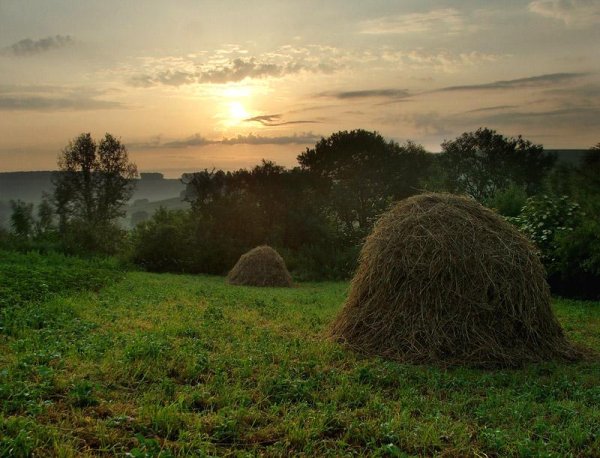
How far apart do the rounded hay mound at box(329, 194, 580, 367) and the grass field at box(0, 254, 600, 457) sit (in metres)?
0.53

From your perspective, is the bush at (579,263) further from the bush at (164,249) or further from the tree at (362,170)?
the tree at (362,170)

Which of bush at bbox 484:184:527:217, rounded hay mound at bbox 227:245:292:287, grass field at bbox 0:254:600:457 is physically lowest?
rounded hay mound at bbox 227:245:292:287

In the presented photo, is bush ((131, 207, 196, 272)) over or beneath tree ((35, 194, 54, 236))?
beneath

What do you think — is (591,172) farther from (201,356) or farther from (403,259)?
(201,356)

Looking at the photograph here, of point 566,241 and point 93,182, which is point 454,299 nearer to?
point 566,241

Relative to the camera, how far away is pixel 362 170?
4481 centimetres

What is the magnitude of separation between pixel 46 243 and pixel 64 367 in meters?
23.0

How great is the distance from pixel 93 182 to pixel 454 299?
50800 mm

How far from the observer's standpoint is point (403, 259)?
9.29 meters

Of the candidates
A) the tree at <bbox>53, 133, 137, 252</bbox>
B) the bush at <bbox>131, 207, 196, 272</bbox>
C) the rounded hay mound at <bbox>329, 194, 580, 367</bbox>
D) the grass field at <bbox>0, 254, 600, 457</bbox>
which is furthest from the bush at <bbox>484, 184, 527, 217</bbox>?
the tree at <bbox>53, 133, 137, 252</bbox>

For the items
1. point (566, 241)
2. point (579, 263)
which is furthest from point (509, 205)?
point (579, 263)

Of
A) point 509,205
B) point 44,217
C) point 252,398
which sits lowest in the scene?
point 252,398

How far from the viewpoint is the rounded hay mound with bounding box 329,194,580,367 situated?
29.1ft

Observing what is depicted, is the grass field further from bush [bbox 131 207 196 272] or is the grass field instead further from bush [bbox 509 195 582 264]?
bush [bbox 131 207 196 272]
